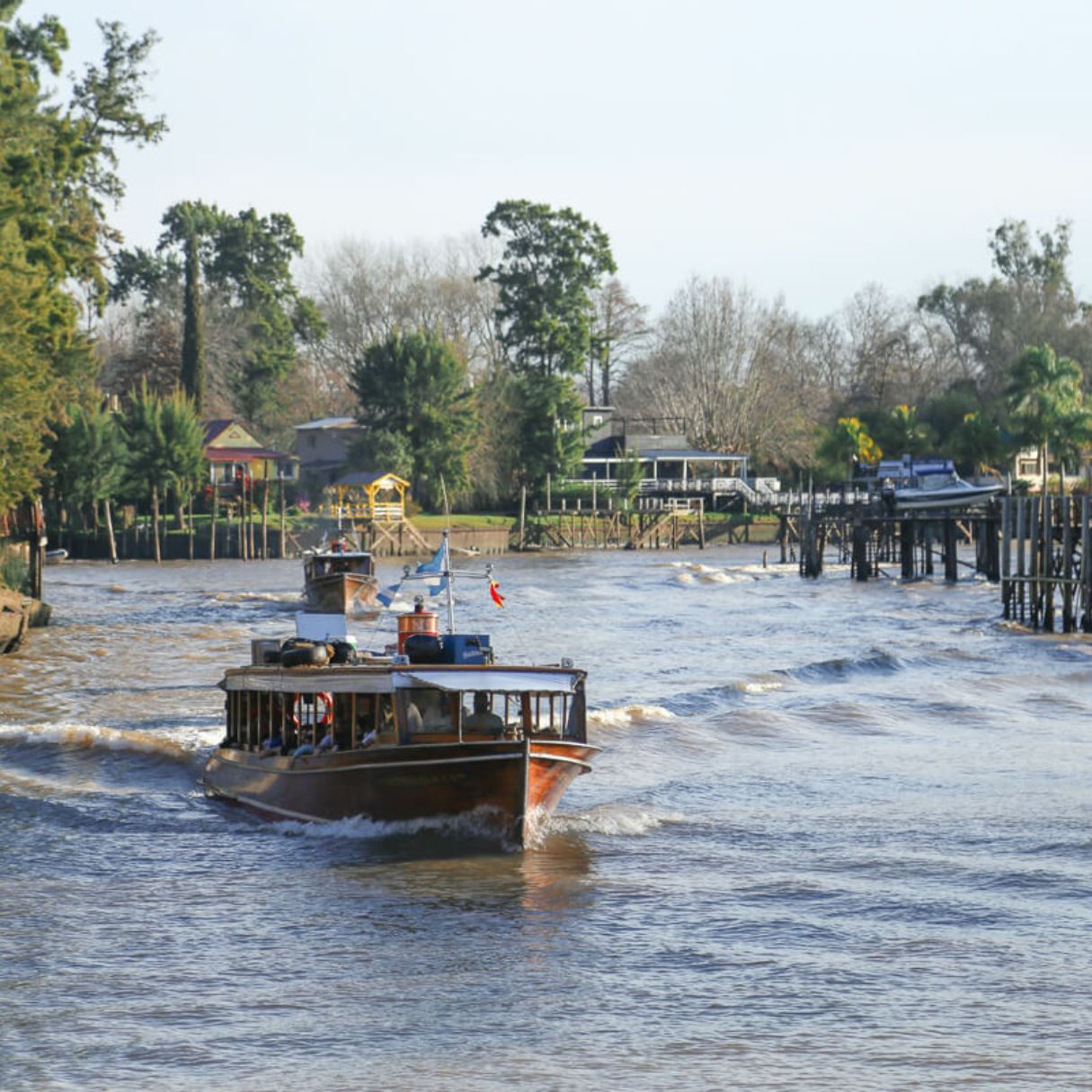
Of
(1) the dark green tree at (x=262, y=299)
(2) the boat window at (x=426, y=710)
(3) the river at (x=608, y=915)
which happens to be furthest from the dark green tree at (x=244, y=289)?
(2) the boat window at (x=426, y=710)

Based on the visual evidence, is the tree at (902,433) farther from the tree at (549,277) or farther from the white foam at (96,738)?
the white foam at (96,738)

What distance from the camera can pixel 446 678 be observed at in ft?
68.1

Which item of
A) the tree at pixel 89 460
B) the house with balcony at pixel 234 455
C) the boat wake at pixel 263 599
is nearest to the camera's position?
the boat wake at pixel 263 599

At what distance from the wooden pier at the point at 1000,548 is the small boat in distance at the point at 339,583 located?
23.1m

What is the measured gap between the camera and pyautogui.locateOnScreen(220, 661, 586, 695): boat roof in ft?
67.8

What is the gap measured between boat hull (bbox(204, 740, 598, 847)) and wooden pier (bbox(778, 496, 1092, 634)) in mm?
28799

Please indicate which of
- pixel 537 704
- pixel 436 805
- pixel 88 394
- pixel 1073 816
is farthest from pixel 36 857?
pixel 88 394

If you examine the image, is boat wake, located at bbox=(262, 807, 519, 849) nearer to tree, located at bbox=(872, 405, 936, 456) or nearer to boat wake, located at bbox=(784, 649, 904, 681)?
boat wake, located at bbox=(784, 649, 904, 681)

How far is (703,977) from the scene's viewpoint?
52.9 feet

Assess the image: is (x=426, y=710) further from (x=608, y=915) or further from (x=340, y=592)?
(x=340, y=592)

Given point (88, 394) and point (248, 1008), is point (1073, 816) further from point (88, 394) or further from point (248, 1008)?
point (88, 394)

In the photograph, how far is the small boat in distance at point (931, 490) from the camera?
275 feet

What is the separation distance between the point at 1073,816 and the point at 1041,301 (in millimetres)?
117399

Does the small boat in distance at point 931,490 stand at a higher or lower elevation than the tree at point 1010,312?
lower
